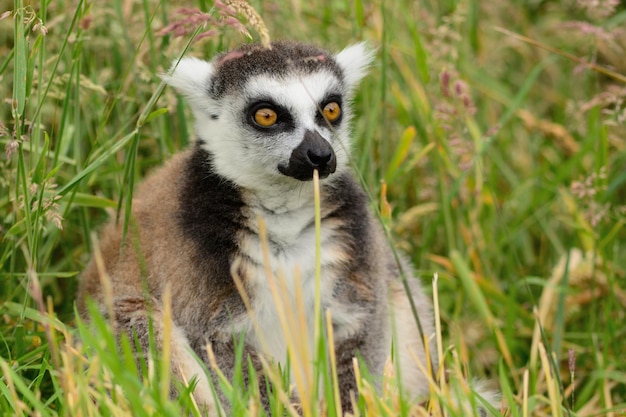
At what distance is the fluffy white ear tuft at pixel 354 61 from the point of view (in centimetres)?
344

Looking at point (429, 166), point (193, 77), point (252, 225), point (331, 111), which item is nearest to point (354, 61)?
point (331, 111)

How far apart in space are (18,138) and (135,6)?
2137mm

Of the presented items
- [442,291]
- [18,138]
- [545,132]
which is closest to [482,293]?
[442,291]

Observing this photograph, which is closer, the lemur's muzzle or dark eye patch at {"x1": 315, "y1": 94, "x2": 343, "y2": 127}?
the lemur's muzzle

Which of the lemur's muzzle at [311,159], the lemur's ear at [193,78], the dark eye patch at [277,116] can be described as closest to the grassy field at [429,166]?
the lemur's ear at [193,78]

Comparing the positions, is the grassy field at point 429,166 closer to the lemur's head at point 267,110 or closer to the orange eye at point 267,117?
the lemur's head at point 267,110

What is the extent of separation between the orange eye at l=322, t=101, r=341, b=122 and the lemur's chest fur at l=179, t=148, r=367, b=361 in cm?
25

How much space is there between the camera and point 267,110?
3.12 m

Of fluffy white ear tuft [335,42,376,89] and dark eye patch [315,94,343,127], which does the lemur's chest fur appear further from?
fluffy white ear tuft [335,42,376,89]

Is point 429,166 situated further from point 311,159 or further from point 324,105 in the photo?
point 311,159

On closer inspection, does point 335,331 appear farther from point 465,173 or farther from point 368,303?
point 465,173

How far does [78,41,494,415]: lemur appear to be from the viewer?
302 cm

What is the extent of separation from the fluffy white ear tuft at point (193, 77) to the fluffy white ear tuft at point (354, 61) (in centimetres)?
53

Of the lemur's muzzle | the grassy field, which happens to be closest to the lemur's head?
the lemur's muzzle
